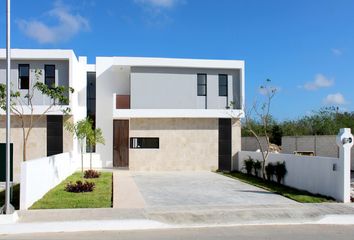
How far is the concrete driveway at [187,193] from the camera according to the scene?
14.9 metres

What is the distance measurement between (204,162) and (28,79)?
11826 millimetres

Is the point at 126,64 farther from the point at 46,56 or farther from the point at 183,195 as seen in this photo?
the point at 183,195

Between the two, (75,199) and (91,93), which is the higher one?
(91,93)

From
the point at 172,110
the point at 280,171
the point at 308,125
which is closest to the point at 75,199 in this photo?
the point at 280,171

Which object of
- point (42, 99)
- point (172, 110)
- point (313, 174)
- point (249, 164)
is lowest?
point (249, 164)

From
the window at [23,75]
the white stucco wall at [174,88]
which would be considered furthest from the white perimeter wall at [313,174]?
the window at [23,75]

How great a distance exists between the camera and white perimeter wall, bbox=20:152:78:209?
43.8ft

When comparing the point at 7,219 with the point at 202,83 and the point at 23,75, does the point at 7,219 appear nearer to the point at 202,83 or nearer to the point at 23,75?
the point at 23,75

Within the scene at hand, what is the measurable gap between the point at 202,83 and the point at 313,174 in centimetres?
1317

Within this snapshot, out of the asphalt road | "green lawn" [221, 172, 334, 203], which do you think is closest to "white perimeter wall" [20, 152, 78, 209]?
the asphalt road

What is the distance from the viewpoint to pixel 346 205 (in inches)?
570

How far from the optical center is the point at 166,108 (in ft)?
94.2

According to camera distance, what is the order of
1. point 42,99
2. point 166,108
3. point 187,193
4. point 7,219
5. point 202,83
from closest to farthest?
point 7,219 → point 187,193 → point 42,99 → point 166,108 → point 202,83

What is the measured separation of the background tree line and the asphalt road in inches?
1407
